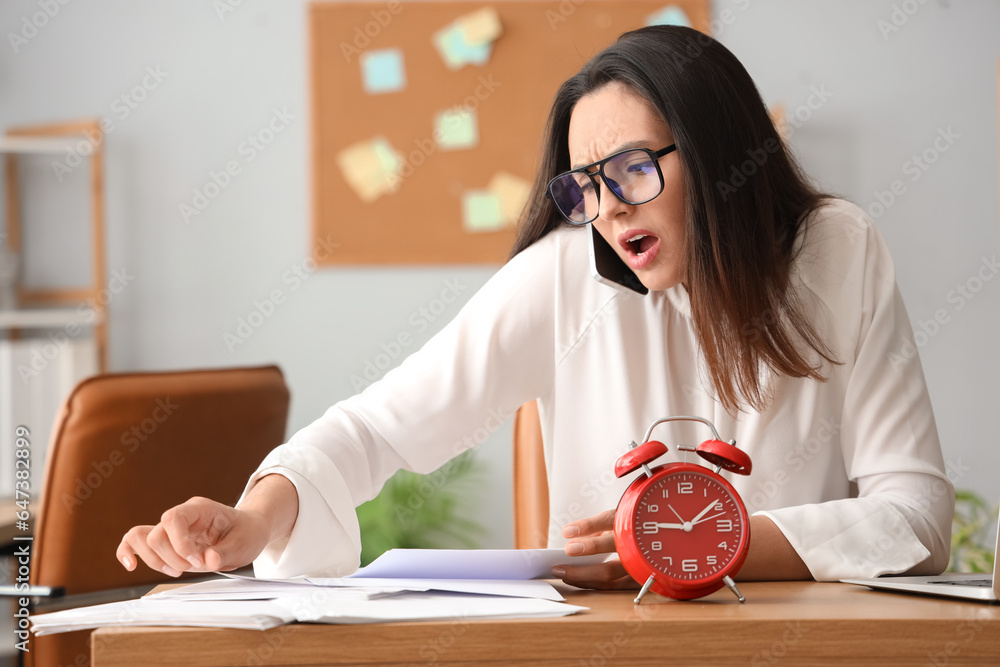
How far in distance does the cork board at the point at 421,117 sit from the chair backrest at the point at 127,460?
142cm

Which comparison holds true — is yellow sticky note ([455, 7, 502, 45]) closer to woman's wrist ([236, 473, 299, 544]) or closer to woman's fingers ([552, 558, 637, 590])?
woman's wrist ([236, 473, 299, 544])

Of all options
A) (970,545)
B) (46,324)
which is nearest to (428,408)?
(970,545)

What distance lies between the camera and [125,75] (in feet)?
10.4

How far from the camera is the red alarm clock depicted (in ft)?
2.55

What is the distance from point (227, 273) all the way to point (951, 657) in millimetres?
2852

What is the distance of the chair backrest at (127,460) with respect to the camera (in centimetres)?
155

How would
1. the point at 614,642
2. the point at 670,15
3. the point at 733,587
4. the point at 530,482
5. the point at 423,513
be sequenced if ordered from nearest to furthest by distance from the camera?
the point at 614,642, the point at 733,587, the point at 530,482, the point at 423,513, the point at 670,15

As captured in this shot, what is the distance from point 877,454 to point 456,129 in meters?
2.28

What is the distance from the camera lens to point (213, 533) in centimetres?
84

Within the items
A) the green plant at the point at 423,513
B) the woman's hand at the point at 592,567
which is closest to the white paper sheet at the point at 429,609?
the woman's hand at the point at 592,567

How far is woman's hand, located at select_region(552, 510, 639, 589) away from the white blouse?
0.20 meters

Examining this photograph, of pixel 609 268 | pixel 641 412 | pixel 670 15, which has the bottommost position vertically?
pixel 641 412

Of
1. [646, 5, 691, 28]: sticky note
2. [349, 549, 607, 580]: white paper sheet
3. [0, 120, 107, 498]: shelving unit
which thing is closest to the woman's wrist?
[349, 549, 607, 580]: white paper sheet

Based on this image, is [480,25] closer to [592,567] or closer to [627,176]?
[627,176]
